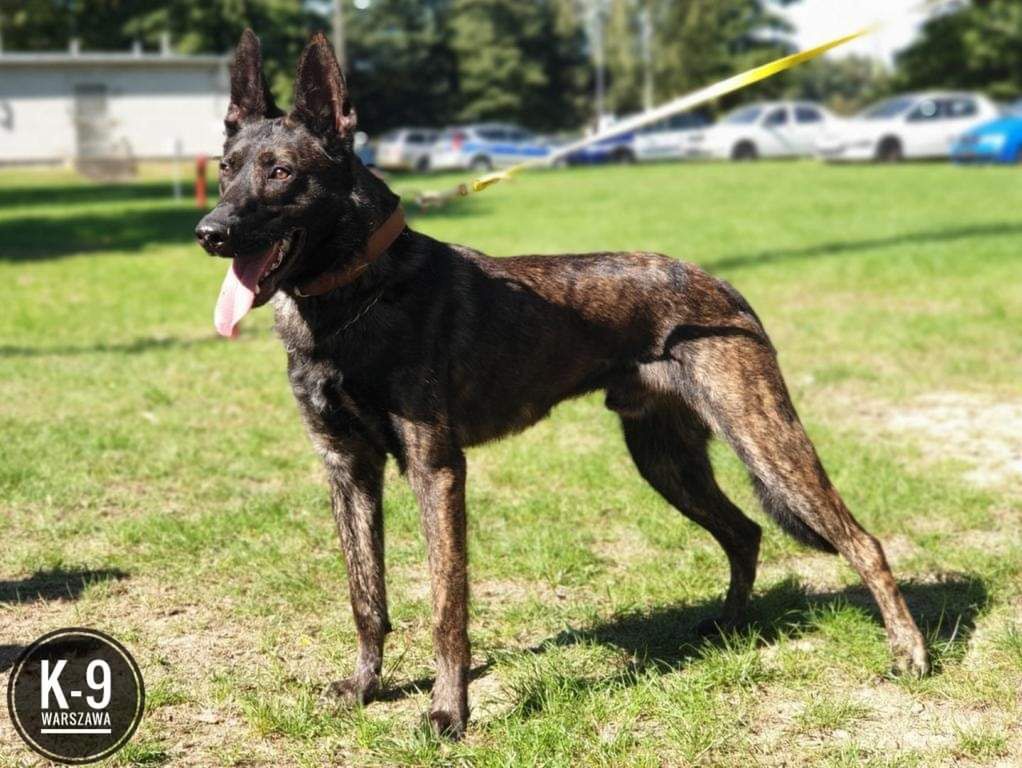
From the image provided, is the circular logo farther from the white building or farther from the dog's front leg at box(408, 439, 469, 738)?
the white building

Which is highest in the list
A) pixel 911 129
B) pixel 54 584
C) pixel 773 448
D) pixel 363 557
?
pixel 911 129

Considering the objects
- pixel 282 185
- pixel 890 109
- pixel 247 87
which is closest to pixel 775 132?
pixel 890 109

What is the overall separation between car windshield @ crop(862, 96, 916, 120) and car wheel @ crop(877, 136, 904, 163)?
68 centimetres

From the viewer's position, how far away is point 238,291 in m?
3.41

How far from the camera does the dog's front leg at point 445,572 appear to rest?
3596 mm

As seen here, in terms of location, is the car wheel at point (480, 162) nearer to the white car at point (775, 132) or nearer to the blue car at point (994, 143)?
the white car at point (775, 132)

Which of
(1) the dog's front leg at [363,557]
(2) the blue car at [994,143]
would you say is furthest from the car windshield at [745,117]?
(1) the dog's front leg at [363,557]

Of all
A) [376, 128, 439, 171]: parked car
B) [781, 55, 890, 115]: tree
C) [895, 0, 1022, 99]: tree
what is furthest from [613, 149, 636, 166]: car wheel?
[781, 55, 890, 115]: tree

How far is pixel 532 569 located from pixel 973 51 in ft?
170

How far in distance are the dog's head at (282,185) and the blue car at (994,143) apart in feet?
98.4

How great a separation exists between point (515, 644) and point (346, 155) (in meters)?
1.87

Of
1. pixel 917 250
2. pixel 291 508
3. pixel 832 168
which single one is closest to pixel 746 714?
pixel 291 508

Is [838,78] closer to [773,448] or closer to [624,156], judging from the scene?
[624,156]

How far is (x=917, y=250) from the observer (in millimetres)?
14398
